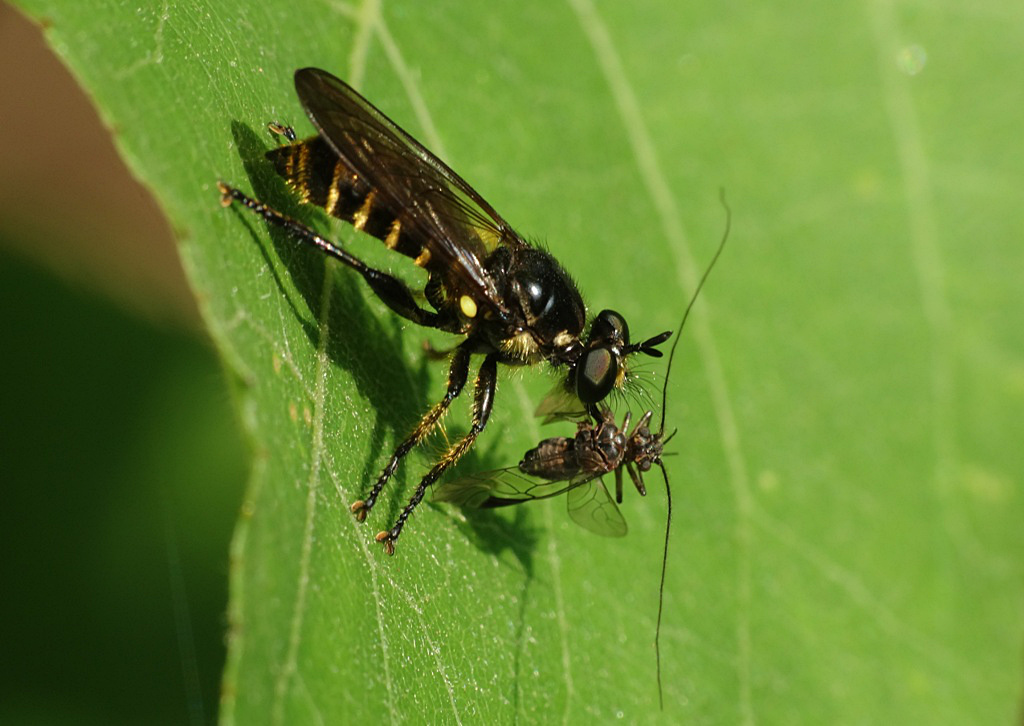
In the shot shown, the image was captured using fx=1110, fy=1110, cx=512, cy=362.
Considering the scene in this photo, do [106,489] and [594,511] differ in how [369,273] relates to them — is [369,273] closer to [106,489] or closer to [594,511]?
[594,511]

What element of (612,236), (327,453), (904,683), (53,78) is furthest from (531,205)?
(53,78)

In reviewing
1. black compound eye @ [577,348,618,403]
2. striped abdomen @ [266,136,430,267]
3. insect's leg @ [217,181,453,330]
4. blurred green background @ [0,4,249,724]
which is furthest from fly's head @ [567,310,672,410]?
blurred green background @ [0,4,249,724]

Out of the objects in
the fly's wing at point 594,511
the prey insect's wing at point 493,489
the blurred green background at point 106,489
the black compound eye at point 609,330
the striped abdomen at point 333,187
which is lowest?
the blurred green background at point 106,489

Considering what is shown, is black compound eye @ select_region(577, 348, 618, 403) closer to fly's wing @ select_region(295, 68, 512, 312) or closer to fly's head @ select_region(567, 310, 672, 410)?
fly's head @ select_region(567, 310, 672, 410)

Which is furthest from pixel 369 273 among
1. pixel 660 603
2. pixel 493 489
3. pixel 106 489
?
pixel 106 489

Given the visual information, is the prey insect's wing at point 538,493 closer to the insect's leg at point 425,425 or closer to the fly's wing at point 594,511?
the fly's wing at point 594,511

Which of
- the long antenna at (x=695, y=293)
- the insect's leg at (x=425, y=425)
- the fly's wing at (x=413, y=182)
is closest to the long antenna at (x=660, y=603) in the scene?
the long antenna at (x=695, y=293)

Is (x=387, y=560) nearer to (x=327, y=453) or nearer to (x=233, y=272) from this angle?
(x=327, y=453)
